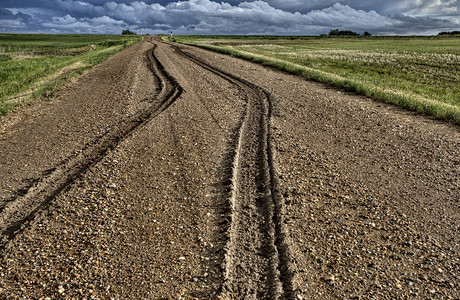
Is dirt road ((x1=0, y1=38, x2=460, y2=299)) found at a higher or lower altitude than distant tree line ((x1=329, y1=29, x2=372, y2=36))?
lower

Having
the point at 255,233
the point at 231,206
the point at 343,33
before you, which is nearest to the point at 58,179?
the point at 231,206

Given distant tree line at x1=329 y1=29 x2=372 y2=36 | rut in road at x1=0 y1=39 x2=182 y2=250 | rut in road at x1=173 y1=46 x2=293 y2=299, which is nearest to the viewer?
rut in road at x1=173 y1=46 x2=293 y2=299

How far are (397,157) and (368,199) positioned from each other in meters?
1.88

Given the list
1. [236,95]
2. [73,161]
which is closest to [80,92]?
[236,95]

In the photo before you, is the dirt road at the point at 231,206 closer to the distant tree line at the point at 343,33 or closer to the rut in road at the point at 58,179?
the rut in road at the point at 58,179

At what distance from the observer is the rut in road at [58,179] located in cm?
411

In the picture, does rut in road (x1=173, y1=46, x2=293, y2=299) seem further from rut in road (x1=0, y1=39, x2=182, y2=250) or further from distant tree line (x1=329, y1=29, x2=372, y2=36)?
distant tree line (x1=329, y1=29, x2=372, y2=36)

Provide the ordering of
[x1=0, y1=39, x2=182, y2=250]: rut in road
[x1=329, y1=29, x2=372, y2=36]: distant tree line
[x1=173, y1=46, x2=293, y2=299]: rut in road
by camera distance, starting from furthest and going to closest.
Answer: [x1=329, y1=29, x2=372, y2=36]: distant tree line < [x1=0, y1=39, x2=182, y2=250]: rut in road < [x1=173, y1=46, x2=293, y2=299]: rut in road

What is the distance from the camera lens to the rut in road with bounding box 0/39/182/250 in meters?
4.11

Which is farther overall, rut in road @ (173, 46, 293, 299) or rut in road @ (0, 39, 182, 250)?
rut in road @ (0, 39, 182, 250)

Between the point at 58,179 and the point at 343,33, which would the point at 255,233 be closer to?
the point at 58,179

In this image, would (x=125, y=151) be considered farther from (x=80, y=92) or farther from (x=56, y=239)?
(x=80, y=92)

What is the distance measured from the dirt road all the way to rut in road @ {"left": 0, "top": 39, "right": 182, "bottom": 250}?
1.2 inches

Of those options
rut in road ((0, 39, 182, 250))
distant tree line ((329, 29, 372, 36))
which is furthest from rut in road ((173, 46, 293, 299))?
distant tree line ((329, 29, 372, 36))
